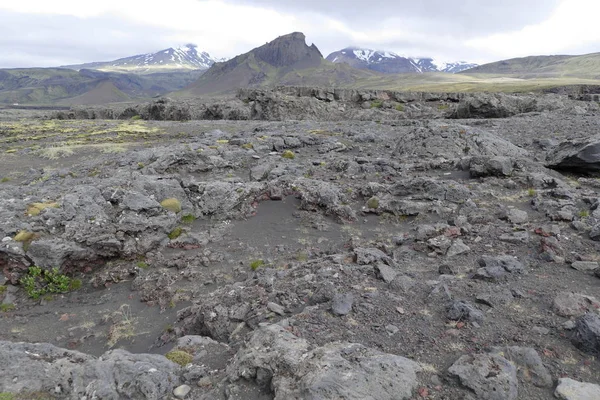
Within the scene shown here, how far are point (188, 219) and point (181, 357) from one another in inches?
441

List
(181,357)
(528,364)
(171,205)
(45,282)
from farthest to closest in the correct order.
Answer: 1. (171,205)
2. (45,282)
3. (181,357)
4. (528,364)

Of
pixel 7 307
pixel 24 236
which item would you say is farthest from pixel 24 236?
pixel 7 307

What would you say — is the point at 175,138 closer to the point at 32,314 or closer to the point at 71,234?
the point at 71,234

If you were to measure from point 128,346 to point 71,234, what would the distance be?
669cm

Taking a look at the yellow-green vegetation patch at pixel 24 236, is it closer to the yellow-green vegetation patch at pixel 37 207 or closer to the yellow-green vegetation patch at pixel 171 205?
the yellow-green vegetation patch at pixel 37 207

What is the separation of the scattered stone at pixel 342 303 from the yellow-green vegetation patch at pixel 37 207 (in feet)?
45.5

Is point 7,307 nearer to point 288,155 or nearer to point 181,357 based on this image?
point 181,357

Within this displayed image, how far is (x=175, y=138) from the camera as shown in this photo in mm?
46438

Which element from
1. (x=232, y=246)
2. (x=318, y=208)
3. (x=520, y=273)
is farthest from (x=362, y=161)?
(x=520, y=273)

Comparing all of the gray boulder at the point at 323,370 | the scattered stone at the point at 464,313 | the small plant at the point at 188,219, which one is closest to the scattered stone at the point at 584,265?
the scattered stone at the point at 464,313

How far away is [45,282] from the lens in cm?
1433

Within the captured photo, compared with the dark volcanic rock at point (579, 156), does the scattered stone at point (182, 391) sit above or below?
below

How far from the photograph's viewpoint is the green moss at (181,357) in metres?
8.62

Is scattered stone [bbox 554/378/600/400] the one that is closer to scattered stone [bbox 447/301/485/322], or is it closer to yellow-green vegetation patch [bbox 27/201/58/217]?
scattered stone [bbox 447/301/485/322]
